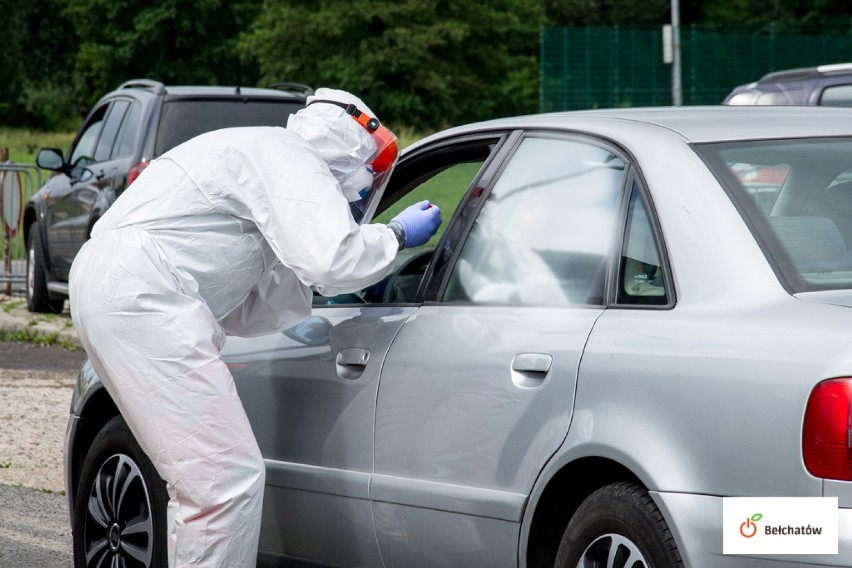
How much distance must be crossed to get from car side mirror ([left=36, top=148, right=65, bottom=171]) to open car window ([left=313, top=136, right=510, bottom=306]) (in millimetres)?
7467

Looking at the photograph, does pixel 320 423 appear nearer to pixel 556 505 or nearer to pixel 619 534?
pixel 556 505

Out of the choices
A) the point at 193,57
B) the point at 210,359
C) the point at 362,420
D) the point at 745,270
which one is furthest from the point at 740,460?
the point at 193,57

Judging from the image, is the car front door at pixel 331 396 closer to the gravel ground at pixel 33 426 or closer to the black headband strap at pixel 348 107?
the black headband strap at pixel 348 107

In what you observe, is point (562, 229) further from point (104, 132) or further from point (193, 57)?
point (193, 57)

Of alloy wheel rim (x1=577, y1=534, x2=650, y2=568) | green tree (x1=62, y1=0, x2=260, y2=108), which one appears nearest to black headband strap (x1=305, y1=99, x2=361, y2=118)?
alloy wheel rim (x1=577, y1=534, x2=650, y2=568)

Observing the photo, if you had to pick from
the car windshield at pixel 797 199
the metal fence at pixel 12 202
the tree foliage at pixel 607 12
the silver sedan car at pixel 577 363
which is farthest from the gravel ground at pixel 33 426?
the tree foliage at pixel 607 12

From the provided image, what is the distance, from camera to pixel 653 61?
39.6 metres

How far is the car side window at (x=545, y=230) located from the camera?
346 cm

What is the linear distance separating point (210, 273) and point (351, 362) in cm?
45

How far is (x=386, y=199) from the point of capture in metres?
4.58

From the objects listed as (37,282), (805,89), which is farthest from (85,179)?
(805,89)

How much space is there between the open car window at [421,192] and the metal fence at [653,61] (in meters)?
33.7

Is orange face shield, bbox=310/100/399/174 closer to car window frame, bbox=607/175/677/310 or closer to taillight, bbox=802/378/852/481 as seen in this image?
car window frame, bbox=607/175/677/310

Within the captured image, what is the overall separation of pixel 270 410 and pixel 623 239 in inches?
52.8
